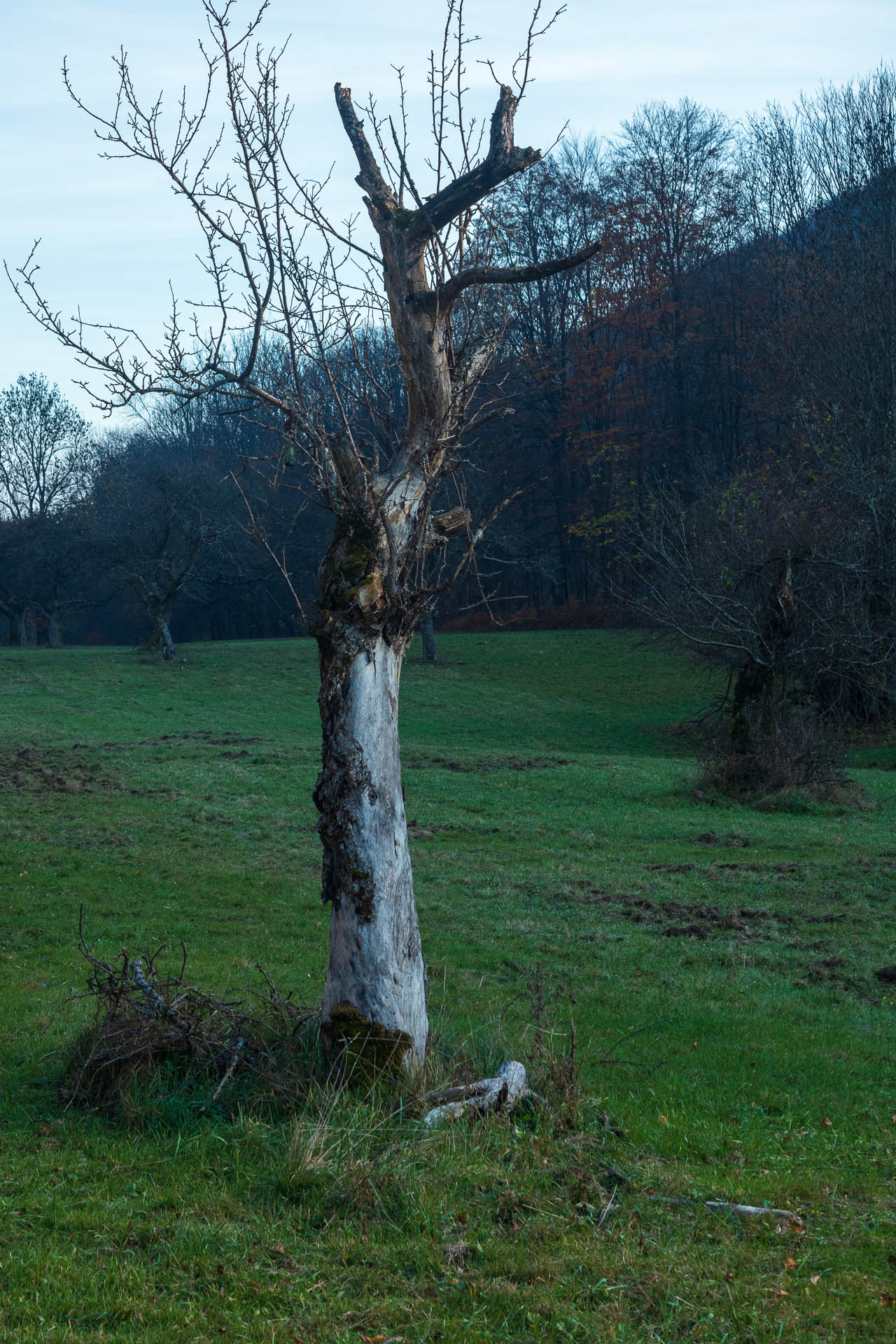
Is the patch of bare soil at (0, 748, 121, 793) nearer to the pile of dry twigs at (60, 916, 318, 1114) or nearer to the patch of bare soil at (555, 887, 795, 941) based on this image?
the patch of bare soil at (555, 887, 795, 941)

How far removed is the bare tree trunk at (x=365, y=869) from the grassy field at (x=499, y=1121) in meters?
0.53

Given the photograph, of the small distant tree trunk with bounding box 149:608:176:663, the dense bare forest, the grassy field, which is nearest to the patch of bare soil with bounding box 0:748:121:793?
the grassy field

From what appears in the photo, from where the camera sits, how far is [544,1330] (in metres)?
3.80

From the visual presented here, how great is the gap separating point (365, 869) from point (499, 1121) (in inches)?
59.4

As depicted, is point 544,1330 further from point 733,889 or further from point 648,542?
point 648,542

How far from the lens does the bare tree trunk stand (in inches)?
232

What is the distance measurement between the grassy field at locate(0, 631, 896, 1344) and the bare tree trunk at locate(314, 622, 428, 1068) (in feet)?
1.73

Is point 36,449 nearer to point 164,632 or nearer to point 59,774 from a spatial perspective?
point 164,632

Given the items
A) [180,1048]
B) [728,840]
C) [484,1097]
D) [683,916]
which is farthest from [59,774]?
→ [484,1097]

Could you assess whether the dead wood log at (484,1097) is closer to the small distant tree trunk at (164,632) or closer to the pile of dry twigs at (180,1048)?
the pile of dry twigs at (180,1048)

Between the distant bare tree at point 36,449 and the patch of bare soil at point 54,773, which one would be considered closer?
the patch of bare soil at point 54,773

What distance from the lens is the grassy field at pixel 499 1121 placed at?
4.00 m

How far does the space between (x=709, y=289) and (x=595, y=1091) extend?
158ft

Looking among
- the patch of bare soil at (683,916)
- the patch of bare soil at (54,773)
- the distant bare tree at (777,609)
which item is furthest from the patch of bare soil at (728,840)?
the patch of bare soil at (54,773)
